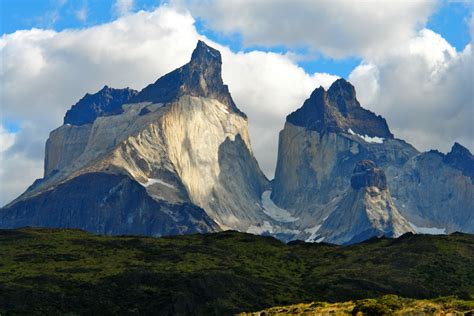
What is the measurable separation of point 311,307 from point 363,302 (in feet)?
50.1

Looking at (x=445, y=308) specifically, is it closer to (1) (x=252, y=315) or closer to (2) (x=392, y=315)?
(2) (x=392, y=315)

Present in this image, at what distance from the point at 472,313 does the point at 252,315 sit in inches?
1498

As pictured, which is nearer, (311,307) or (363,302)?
(363,302)

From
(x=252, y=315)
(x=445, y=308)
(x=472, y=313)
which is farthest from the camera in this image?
(x=252, y=315)

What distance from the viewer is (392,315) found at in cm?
14312

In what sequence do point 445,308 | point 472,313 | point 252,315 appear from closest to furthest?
point 472,313
point 445,308
point 252,315

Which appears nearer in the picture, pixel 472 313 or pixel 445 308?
pixel 472 313

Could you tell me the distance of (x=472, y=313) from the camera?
13625 centimetres

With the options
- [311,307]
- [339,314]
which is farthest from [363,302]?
[311,307]

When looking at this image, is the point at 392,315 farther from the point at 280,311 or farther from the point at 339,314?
the point at 280,311

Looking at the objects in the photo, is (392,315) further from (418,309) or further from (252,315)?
(252,315)

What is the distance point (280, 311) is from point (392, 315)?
2701cm

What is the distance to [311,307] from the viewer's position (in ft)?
541

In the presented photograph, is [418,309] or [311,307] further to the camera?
[311,307]
